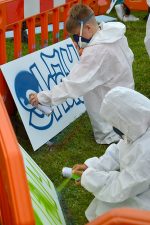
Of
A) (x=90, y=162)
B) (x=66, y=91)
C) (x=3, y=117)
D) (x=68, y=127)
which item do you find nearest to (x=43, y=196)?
(x=90, y=162)

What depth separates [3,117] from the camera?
1.48 m

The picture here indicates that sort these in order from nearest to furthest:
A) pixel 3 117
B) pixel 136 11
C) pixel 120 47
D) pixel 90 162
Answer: pixel 3 117 → pixel 90 162 → pixel 120 47 → pixel 136 11

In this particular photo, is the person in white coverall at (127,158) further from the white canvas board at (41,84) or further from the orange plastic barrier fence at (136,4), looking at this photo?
the orange plastic barrier fence at (136,4)

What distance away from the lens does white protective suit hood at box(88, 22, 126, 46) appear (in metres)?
4.18

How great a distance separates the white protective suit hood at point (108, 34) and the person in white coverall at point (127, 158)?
165cm

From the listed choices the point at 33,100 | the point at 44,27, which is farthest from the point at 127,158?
the point at 44,27

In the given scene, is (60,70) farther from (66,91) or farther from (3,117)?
(3,117)

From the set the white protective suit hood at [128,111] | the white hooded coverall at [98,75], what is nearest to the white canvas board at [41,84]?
the white hooded coverall at [98,75]

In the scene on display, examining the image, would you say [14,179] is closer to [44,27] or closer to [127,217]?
[127,217]

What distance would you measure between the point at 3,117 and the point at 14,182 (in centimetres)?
27

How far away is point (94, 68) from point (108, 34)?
1.22 ft

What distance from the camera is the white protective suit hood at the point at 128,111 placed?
8.19 feet

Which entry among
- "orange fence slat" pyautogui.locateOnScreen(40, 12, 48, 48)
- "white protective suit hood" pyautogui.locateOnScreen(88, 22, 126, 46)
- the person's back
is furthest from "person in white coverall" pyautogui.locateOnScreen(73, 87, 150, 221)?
"orange fence slat" pyautogui.locateOnScreen(40, 12, 48, 48)

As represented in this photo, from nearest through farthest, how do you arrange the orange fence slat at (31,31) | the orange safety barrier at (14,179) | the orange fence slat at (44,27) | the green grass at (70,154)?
1. the orange safety barrier at (14,179)
2. the green grass at (70,154)
3. the orange fence slat at (31,31)
4. the orange fence slat at (44,27)
